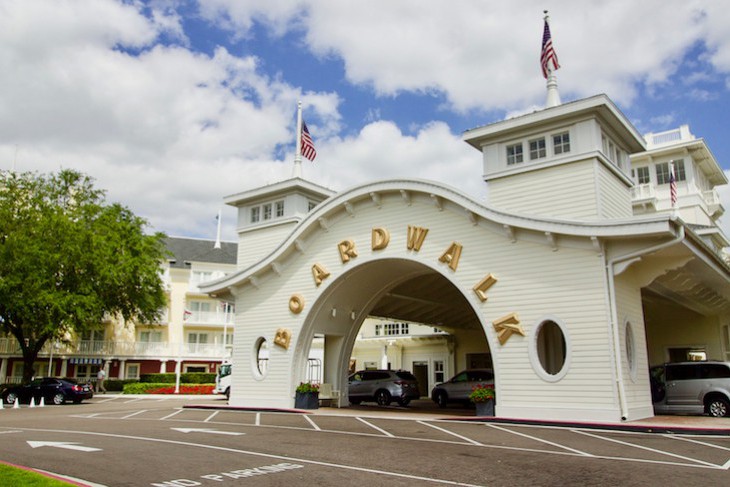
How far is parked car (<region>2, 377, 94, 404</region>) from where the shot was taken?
31.1 meters

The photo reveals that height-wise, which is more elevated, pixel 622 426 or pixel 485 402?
pixel 485 402

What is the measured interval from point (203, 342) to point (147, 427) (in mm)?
40240

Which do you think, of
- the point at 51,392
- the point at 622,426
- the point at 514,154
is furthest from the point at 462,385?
the point at 51,392

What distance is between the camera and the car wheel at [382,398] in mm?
26562

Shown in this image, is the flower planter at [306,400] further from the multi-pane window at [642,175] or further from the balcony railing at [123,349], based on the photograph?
the balcony railing at [123,349]

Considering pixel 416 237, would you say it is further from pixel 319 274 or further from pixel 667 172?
pixel 667 172

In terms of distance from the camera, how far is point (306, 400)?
22.2 m


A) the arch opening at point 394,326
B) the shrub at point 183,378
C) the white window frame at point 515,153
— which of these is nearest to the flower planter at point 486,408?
the arch opening at point 394,326

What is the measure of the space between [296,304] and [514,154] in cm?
961

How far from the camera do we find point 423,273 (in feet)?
77.2

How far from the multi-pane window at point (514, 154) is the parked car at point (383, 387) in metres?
11.1

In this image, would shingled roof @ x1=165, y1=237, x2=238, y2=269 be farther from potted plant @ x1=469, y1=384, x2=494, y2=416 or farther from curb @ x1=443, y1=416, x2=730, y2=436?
curb @ x1=443, y1=416, x2=730, y2=436

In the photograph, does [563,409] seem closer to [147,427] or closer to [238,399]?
[147,427]

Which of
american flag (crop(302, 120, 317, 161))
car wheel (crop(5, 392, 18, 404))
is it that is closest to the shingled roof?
car wheel (crop(5, 392, 18, 404))
